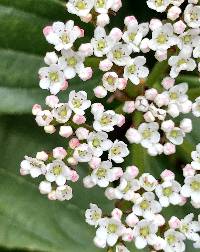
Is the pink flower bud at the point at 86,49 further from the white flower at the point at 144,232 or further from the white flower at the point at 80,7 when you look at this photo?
the white flower at the point at 144,232

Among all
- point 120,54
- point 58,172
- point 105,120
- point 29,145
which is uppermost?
point 120,54

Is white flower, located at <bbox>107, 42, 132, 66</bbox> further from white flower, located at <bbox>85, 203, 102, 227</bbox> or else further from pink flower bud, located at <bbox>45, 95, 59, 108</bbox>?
white flower, located at <bbox>85, 203, 102, 227</bbox>

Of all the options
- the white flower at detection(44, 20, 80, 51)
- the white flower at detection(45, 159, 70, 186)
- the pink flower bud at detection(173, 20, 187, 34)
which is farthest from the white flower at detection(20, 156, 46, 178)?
the pink flower bud at detection(173, 20, 187, 34)

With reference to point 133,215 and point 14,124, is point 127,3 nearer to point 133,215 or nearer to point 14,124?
point 14,124

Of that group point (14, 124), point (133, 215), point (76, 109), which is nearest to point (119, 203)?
Answer: point (133, 215)

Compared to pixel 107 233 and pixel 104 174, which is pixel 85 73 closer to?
pixel 104 174

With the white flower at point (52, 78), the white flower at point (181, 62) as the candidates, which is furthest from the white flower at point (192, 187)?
the white flower at point (52, 78)

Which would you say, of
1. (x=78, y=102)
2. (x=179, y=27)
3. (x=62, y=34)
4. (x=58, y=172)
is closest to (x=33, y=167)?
(x=58, y=172)
